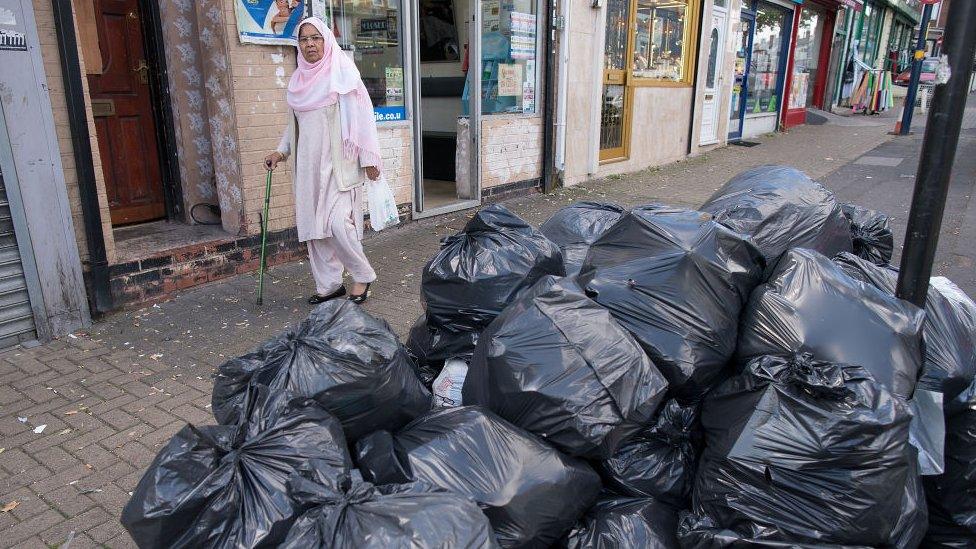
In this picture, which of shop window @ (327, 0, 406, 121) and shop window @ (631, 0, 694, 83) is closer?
shop window @ (327, 0, 406, 121)

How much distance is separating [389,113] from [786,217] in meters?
4.06

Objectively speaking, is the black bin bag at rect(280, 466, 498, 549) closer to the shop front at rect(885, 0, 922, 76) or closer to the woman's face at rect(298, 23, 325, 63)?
the woman's face at rect(298, 23, 325, 63)

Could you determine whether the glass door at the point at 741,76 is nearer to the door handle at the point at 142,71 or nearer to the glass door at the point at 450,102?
the glass door at the point at 450,102

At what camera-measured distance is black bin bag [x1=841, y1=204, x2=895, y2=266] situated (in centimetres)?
351

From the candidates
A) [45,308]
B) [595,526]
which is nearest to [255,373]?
[595,526]

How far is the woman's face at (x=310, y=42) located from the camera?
420cm

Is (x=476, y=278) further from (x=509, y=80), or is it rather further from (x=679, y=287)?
(x=509, y=80)

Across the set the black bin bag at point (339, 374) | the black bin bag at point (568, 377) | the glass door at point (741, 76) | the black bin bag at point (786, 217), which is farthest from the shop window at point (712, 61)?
the black bin bag at point (339, 374)

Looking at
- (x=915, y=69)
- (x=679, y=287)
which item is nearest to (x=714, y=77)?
(x=915, y=69)

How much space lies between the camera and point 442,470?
6.07ft

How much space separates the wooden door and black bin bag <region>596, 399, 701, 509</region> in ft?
14.6

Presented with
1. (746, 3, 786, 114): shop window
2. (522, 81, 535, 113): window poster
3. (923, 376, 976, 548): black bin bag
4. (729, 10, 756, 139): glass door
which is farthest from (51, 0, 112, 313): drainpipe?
(746, 3, 786, 114): shop window

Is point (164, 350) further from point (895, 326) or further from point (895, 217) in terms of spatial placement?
point (895, 217)

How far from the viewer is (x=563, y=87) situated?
27.5 ft
